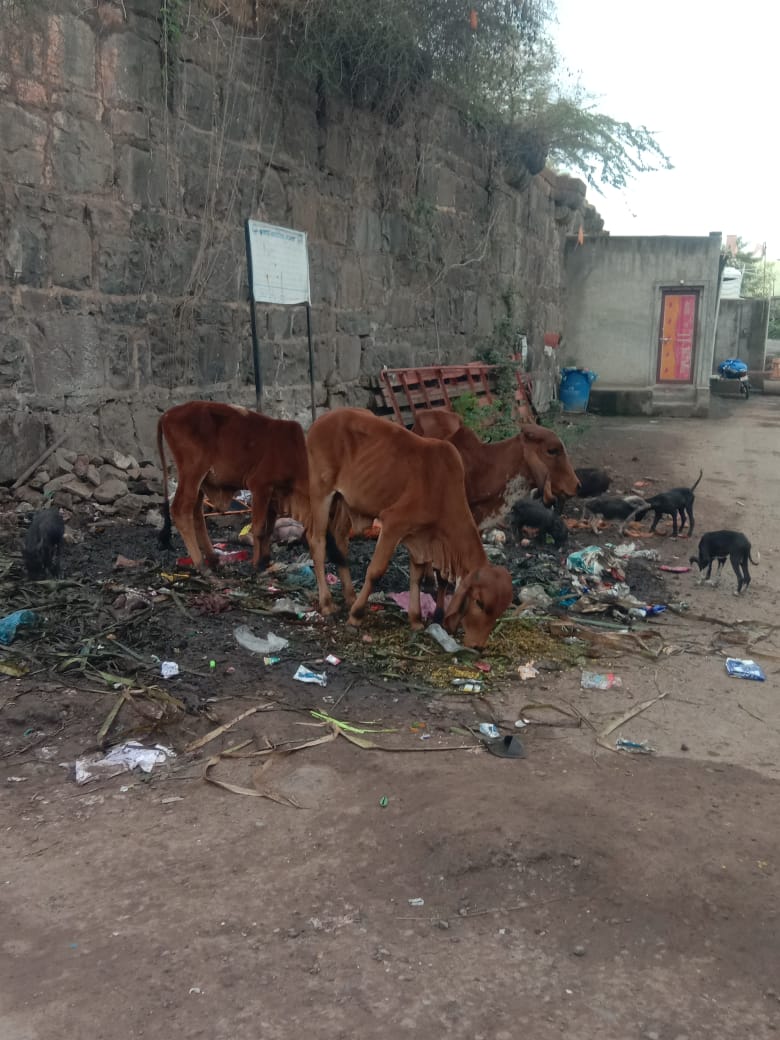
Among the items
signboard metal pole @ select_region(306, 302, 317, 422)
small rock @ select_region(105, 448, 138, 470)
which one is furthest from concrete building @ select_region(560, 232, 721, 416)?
small rock @ select_region(105, 448, 138, 470)

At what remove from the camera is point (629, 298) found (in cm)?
1986

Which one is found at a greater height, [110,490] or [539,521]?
[110,490]

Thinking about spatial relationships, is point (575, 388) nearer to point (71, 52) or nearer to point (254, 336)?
point (254, 336)

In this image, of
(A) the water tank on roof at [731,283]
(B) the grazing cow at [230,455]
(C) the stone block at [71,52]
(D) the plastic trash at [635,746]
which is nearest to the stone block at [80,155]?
(C) the stone block at [71,52]

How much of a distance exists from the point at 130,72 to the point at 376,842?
20.5 feet

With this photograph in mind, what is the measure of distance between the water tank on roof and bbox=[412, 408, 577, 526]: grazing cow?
2820 centimetres

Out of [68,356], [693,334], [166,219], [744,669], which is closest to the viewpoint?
[744,669]

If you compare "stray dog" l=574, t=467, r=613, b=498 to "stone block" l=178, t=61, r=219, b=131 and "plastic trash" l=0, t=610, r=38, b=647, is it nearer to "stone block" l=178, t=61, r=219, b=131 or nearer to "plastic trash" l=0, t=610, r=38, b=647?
"stone block" l=178, t=61, r=219, b=131

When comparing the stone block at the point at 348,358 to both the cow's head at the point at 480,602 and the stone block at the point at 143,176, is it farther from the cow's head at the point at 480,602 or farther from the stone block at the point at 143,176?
the cow's head at the point at 480,602

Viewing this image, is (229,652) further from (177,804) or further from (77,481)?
(77,481)

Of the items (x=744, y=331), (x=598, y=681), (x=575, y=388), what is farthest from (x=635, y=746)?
(x=744, y=331)

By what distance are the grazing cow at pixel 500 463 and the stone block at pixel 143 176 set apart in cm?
274

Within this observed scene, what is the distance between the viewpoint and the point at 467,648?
516 centimetres

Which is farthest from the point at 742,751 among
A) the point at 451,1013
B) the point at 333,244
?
the point at 333,244
